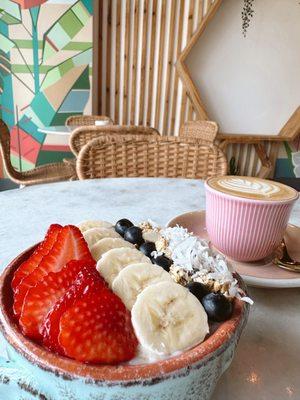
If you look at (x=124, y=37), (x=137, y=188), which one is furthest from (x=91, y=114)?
(x=137, y=188)

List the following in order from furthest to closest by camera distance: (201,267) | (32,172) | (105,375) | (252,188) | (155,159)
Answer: (32,172) → (155,159) → (252,188) → (201,267) → (105,375)

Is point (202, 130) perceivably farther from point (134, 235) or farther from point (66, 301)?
point (66, 301)

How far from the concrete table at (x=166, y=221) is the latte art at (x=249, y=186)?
0.54 feet

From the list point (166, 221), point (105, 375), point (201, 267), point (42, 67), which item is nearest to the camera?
point (105, 375)

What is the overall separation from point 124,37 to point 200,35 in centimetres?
74

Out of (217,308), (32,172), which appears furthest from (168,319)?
(32,172)

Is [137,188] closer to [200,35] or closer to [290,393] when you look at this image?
[290,393]

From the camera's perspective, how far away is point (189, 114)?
11.7 ft

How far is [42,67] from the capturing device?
3.12m

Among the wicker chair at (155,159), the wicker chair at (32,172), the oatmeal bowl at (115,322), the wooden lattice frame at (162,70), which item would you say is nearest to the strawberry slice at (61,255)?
the oatmeal bowl at (115,322)

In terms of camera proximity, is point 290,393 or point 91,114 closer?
point 290,393

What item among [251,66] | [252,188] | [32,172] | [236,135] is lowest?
[32,172]

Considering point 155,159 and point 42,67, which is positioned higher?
point 42,67

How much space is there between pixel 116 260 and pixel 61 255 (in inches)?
2.2
